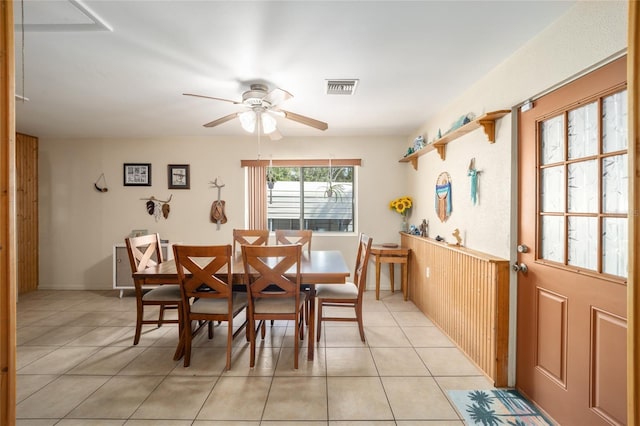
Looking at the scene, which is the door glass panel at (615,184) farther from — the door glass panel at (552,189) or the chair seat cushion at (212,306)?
the chair seat cushion at (212,306)

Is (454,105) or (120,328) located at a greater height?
(454,105)

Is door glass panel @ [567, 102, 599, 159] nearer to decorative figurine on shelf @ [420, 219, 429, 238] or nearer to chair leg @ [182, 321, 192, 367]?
decorative figurine on shelf @ [420, 219, 429, 238]

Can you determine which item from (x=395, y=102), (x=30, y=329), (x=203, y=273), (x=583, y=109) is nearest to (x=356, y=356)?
(x=203, y=273)

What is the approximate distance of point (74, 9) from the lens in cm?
157

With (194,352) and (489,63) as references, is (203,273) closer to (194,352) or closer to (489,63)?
(194,352)

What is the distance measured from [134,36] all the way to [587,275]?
3.04m

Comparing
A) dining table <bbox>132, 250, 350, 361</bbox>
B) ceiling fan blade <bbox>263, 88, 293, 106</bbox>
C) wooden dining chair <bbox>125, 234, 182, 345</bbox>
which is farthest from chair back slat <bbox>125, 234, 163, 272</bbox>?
ceiling fan blade <bbox>263, 88, 293, 106</bbox>

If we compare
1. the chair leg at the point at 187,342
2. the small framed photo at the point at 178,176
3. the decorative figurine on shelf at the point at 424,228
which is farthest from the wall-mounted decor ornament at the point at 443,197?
the small framed photo at the point at 178,176

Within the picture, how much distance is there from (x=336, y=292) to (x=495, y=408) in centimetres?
142

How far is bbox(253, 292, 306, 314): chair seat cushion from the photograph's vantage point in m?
2.26

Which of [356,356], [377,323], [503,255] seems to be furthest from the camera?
[377,323]

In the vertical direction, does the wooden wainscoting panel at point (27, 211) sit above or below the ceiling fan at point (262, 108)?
below

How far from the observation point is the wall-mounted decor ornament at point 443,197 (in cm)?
296

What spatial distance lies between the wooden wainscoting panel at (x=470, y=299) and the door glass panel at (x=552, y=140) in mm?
752
